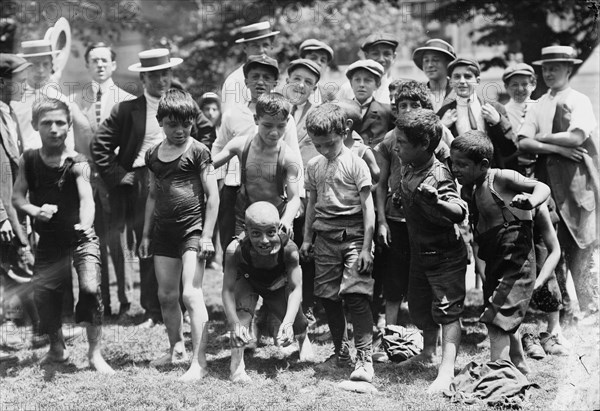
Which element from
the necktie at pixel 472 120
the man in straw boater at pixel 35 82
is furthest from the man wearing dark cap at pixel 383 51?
the man in straw boater at pixel 35 82

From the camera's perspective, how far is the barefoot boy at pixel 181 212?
19.8 ft

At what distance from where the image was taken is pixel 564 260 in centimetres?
699

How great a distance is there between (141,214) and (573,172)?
3.90 meters

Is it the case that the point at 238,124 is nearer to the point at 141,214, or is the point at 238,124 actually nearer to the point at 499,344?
the point at 141,214

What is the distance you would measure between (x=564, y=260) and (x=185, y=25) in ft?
33.7

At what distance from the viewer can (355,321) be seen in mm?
5852

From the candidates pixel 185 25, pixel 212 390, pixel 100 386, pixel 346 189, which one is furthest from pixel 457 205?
pixel 185 25

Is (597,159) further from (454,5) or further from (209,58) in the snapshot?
(209,58)

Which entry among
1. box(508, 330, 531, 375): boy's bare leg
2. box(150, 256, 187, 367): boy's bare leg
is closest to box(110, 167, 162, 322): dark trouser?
box(150, 256, 187, 367): boy's bare leg

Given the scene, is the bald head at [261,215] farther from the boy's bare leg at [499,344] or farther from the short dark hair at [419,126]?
the boy's bare leg at [499,344]

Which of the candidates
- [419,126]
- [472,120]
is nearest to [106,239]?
[472,120]

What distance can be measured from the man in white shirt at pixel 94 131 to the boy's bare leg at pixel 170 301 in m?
1.89

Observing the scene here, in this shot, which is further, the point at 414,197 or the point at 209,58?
the point at 209,58

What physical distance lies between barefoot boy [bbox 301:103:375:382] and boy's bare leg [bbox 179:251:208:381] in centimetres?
83
